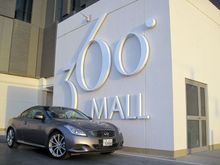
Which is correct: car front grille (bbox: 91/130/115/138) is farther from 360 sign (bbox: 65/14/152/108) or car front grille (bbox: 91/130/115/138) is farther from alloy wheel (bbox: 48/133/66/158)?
360 sign (bbox: 65/14/152/108)

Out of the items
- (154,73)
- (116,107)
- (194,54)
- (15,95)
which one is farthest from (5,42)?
(194,54)

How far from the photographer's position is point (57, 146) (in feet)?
23.1

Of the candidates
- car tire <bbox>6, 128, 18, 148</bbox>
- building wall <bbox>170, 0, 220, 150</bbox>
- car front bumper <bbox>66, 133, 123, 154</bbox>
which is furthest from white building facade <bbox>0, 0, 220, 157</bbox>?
car tire <bbox>6, 128, 18, 148</bbox>

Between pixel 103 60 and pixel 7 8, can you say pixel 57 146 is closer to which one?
pixel 103 60

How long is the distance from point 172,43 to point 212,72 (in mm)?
3012

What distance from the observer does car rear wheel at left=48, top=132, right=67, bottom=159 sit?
22.6ft

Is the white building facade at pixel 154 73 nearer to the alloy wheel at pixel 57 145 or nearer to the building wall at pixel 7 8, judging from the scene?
the alloy wheel at pixel 57 145

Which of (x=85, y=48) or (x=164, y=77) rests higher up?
(x=85, y=48)

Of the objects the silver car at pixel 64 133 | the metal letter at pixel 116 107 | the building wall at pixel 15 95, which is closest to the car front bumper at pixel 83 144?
the silver car at pixel 64 133

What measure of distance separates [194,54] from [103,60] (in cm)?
319

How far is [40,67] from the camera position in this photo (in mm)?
17328

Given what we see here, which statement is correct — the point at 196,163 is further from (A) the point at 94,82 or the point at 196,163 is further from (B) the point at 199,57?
(A) the point at 94,82

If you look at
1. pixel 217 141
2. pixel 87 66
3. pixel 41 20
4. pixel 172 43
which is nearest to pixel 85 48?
pixel 87 66

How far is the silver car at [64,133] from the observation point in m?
6.66
